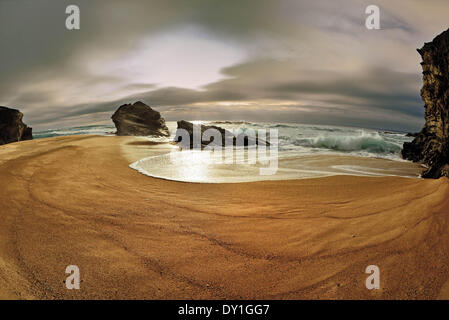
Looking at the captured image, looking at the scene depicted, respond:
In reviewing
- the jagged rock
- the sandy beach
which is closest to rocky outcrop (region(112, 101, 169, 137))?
the jagged rock

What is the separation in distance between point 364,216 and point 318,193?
4.50ft

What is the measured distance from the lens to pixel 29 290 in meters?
1.63

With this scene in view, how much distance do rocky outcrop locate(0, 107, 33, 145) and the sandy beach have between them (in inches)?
814

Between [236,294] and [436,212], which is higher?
[436,212]

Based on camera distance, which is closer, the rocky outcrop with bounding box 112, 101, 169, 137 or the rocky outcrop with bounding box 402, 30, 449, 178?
the rocky outcrop with bounding box 402, 30, 449, 178

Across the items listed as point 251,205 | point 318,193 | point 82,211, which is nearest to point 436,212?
point 318,193

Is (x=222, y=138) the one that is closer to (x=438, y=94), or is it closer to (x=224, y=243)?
(x=438, y=94)

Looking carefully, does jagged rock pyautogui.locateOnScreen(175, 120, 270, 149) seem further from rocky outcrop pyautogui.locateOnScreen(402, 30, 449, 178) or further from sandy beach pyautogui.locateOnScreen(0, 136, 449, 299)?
sandy beach pyautogui.locateOnScreen(0, 136, 449, 299)

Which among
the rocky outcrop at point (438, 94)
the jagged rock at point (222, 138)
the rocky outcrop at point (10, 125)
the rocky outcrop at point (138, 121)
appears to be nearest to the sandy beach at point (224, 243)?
the rocky outcrop at point (438, 94)

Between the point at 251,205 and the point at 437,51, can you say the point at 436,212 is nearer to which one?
the point at 251,205

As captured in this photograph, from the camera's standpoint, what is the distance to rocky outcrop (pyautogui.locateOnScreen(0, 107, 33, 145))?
18.7 metres

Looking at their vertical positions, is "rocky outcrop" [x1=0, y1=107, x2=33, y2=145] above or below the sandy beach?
above

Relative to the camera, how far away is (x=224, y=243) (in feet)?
7.70

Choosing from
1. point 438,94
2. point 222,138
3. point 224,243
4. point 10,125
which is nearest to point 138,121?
point 10,125
